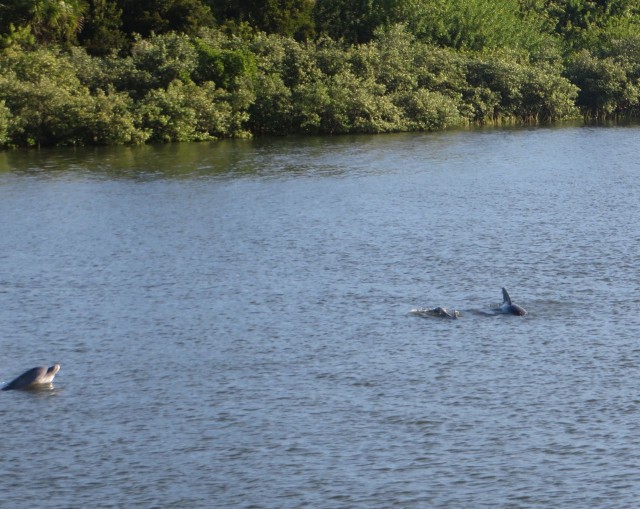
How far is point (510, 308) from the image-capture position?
55.2 feet

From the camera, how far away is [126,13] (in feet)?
164

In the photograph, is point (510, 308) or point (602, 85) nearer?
point (510, 308)

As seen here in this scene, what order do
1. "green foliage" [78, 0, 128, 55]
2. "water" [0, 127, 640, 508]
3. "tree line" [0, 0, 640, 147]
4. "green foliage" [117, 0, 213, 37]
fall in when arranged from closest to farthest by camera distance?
"water" [0, 127, 640, 508] < "tree line" [0, 0, 640, 147] < "green foliage" [78, 0, 128, 55] < "green foliage" [117, 0, 213, 37]

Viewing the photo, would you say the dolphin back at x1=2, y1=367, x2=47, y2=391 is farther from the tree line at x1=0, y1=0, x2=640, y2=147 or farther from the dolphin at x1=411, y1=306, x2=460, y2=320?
the tree line at x1=0, y1=0, x2=640, y2=147

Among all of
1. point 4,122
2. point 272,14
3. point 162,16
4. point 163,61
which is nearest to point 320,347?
point 4,122

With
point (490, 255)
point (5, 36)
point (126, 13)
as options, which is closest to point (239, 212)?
point (490, 255)

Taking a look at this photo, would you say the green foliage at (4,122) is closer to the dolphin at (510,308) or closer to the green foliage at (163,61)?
the green foliage at (163,61)

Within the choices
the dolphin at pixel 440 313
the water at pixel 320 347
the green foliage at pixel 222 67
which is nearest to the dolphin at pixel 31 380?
the water at pixel 320 347

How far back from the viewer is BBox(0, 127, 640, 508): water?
1115 cm

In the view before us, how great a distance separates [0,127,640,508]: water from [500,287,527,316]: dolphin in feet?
0.77

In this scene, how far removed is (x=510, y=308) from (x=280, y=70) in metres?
30.6

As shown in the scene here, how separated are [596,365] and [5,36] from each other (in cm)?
3481

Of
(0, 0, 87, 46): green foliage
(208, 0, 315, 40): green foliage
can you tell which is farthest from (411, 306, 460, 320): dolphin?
(208, 0, 315, 40): green foliage

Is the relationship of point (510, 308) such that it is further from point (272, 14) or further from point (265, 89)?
point (272, 14)
